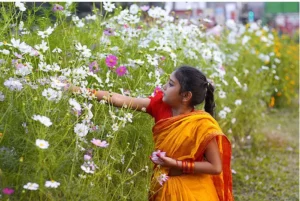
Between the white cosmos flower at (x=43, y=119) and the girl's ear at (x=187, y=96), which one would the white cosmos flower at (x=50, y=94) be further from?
the girl's ear at (x=187, y=96)

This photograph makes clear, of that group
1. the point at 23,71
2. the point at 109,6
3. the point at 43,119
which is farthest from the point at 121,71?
the point at 43,119

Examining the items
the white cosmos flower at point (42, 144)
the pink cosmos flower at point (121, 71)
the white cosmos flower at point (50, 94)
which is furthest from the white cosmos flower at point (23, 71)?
the pink cosmos flower at point (121, 71)

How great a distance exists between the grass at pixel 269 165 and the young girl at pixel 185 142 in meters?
1.81

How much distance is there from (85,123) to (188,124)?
51 centimetres

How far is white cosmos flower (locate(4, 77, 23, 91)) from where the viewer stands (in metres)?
2.69

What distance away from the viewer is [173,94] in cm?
316

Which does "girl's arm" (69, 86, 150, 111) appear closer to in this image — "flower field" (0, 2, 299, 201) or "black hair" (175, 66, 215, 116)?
"flower field" (0, 2, 299, 201)

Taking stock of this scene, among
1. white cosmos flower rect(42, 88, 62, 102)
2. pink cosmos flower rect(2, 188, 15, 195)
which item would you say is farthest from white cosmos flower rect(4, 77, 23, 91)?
pink cosmos flower rect(2, 188, 15, 195)

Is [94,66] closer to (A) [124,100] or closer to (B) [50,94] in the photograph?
(A) [124,100]

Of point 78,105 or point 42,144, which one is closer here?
point 42,144

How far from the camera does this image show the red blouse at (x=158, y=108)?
127 inches

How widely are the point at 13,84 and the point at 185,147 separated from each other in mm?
875

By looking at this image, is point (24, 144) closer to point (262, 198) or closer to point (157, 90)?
point (157, 90)

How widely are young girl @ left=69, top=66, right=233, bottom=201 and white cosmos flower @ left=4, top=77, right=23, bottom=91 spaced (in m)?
0.59
